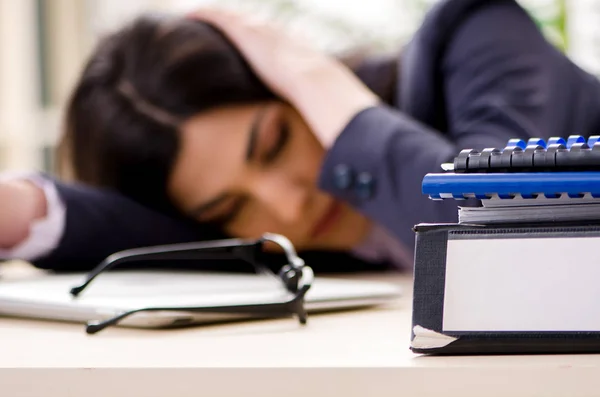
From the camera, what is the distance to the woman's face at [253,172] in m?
0.84

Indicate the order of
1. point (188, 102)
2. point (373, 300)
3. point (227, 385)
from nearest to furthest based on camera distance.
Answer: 1. point (227, 385)
2. point (373, 300)
3. point (188, 102)

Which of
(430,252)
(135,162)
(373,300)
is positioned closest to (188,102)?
(135,162)

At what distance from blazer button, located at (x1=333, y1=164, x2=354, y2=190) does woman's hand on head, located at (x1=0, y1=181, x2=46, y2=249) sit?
32cm

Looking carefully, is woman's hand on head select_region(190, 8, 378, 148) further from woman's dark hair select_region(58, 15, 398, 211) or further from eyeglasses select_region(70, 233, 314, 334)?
eyeglasses select_region(70, 233, 314, 334)

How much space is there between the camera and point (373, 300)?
55 centimetres

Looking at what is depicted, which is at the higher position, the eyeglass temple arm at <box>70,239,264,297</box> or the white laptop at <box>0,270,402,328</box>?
the eyeglass temple arm at <box>70,239,264,297</box>

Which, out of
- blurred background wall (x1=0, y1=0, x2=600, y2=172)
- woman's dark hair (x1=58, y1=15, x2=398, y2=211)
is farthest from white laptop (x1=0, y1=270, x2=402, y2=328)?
blurred background wall (x1=0, y1=0, x2=600, y2=172)

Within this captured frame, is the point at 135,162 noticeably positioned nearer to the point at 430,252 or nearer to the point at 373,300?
the point at 373,300

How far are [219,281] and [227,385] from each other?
324 millimetres

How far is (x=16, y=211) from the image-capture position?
31.4 inches

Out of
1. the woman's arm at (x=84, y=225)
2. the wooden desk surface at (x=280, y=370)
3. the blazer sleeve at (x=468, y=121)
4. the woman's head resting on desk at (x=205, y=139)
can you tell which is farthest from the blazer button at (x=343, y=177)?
the wooden desk surface at (x=280, y=370)

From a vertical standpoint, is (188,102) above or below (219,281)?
above

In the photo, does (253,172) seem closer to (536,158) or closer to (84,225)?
(84,225)

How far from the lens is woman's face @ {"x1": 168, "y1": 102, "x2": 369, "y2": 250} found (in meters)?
0.84
